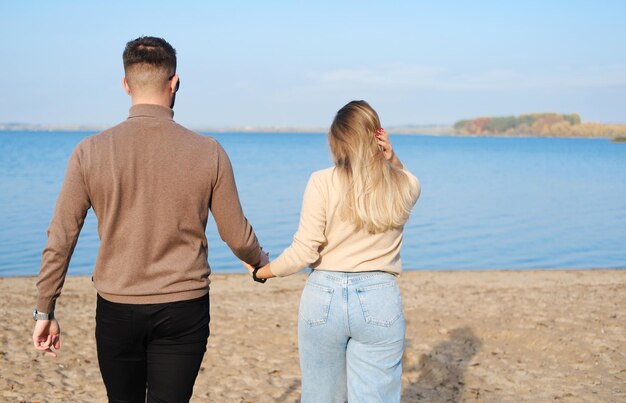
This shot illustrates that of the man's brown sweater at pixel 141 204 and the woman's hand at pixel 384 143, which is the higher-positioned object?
the woman's hand at pixel 384 143

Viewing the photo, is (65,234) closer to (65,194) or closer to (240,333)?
(65,194)

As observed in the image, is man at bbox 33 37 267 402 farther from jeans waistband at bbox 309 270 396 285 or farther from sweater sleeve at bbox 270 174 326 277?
jeans waistband at bbox 309 270 396 285

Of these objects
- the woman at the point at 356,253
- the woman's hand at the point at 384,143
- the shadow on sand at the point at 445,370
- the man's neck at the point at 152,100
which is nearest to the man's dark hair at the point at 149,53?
the man's neck at the point at 152,100

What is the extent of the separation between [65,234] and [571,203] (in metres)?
26.9

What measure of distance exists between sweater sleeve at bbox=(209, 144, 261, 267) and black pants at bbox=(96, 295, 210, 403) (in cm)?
34

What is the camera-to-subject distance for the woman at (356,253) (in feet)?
10.3

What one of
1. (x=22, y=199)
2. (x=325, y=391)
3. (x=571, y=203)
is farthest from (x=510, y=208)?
(x=325, y=391)

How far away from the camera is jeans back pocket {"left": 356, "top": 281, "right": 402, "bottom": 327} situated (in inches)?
124

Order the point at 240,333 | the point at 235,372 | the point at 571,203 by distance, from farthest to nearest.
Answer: the point at 571,203 → the point at 240,333 → the point at 235,372

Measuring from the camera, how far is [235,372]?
251 inches

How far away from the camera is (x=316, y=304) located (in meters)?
3.19

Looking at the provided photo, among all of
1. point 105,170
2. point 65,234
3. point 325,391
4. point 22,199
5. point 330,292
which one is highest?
point 105,170

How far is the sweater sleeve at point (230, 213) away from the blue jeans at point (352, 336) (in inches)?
12.4

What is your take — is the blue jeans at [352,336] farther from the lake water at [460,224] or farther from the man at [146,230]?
the lake water at [460,224]
